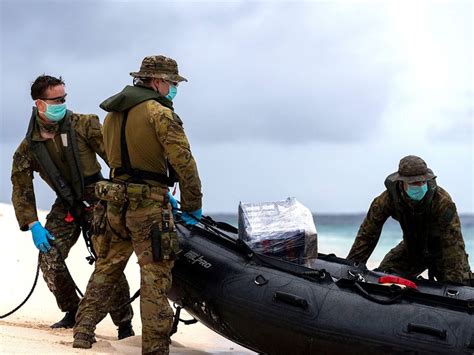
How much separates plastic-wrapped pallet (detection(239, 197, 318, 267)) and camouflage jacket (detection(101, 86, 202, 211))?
1.83 ft

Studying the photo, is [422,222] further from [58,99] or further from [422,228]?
[58,99]

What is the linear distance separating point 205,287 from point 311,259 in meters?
0.68

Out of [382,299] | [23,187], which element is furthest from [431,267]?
[23,187]

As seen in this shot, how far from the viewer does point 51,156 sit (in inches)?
239

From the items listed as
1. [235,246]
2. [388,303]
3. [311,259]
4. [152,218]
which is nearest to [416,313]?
[388,303]

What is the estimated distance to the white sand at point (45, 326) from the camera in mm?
5301

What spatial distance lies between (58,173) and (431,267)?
275 centimetres

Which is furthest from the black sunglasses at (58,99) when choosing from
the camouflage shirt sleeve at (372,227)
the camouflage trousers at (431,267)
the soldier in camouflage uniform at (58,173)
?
the camouflage trousers at (431,267)

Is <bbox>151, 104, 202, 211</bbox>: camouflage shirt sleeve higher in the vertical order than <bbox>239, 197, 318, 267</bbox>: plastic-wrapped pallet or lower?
higher

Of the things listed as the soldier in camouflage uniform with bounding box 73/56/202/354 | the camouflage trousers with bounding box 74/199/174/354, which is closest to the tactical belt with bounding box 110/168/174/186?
the soldier in camouflage uniform with bounding box 73/56/202/354

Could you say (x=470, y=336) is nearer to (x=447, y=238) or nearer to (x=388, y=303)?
(x=388, y=303)

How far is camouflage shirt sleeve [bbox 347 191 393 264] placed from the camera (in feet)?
21.4

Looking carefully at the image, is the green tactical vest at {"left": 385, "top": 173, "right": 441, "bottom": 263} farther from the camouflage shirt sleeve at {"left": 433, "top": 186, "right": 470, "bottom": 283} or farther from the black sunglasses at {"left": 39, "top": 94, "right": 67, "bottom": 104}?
the black sunglasses at {"left": 39, "top": 94, "right": 67, "bottom": 104}

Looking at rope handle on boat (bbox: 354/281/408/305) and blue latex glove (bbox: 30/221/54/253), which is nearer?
rope handle on boat (bbox: 354/281/408/305)
